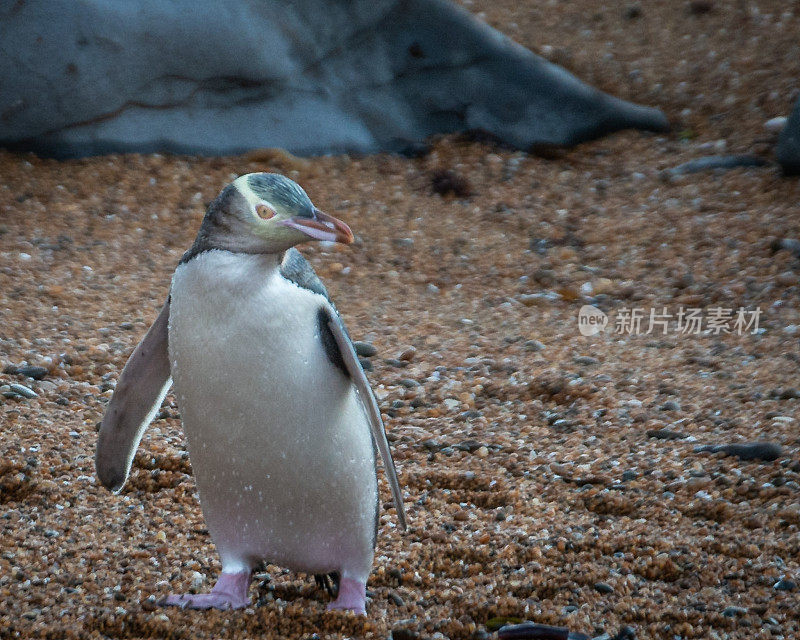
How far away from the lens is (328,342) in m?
2.10

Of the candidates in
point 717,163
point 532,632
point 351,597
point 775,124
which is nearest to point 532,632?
point 532,632

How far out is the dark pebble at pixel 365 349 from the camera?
4.12 meters

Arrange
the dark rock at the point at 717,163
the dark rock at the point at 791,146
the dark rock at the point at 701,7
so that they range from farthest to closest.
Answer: the dark rock at the point at 701,7 → the dark rock at the point at 717,163 → the dark rock at the point at 791,146

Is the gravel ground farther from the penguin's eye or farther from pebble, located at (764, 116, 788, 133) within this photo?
the penguin's eye

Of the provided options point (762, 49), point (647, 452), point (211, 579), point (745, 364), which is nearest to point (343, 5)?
point (762, 49)

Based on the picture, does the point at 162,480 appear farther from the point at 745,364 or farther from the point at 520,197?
the point at 520,197

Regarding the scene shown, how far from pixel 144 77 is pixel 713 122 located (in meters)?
3.38

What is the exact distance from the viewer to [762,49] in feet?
22.6

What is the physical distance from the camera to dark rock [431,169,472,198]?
5.83m

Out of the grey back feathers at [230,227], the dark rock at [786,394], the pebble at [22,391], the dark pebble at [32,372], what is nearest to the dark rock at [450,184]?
the dark rock at [786,394]

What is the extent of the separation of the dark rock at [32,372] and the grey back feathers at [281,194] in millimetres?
1950

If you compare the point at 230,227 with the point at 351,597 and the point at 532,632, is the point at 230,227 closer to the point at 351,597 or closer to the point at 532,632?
the point at 351,597

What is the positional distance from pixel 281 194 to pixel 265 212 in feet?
0.15

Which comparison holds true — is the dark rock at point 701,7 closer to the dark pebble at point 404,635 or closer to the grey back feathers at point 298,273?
the grey back feathers at point 298,273
